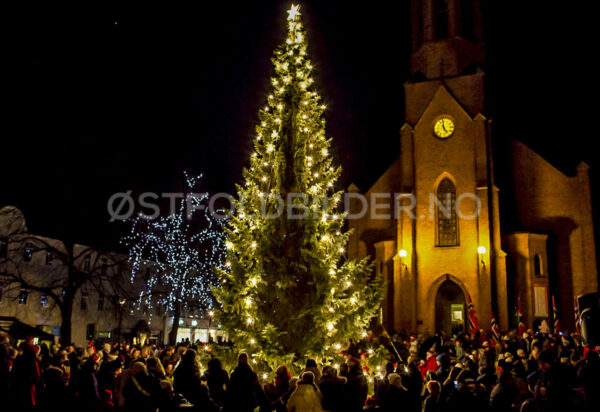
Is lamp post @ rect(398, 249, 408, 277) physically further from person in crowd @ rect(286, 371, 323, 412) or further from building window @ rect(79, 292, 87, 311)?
building window @ rect(79, 292, 87, 311)

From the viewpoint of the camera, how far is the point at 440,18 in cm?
3606

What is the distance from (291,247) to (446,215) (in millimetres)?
21065

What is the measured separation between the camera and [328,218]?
14.2m

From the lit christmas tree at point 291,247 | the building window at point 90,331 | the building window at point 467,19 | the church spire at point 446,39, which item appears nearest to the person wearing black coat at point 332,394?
the lit christmas tree at point 291,247

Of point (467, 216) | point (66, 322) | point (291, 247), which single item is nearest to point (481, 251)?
point (467, 216)

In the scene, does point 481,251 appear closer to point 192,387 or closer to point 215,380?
point 215,380

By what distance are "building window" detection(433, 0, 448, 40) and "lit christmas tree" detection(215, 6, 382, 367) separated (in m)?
23.7

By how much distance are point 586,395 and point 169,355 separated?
1165cm

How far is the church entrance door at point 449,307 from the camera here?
32500 millimetres

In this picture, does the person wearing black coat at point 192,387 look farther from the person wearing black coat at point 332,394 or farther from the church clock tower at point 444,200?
the church clock tower at point 444,200

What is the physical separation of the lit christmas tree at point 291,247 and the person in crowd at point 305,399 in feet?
12.8

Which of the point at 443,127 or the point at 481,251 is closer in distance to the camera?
the point at 481,251

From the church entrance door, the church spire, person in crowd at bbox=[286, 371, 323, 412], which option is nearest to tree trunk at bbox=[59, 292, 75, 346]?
the church entrance door

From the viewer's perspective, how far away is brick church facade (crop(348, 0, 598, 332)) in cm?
3138
